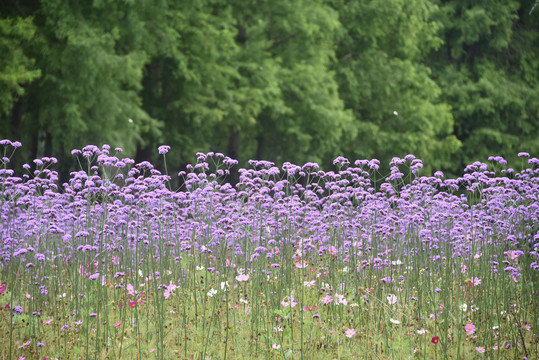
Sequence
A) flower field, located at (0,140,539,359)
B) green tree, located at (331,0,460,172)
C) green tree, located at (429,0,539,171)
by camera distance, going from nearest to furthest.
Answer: flower field, located at (0,140,539,359) → green tree, located at (331,0,460,172) → green tree, located at (429,0,539,171)

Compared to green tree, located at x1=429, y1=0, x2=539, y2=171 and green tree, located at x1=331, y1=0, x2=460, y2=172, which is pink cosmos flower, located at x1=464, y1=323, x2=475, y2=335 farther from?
green tree, located at x1=429, y1=0, x2=539, y2=171

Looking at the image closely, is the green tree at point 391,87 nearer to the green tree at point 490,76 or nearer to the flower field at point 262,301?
the green tree at point 490,76

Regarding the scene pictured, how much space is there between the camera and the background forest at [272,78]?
1614 centimetres

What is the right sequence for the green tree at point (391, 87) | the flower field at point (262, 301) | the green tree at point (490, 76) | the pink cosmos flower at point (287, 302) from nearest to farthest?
the flower field at point (262, 301) < the pink cosmos flower at point (287, 302) < the green tree at point (391, 87) < the green tree at point (490, 76)

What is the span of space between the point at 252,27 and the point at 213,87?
8.87 ft

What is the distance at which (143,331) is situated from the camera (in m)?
6.40

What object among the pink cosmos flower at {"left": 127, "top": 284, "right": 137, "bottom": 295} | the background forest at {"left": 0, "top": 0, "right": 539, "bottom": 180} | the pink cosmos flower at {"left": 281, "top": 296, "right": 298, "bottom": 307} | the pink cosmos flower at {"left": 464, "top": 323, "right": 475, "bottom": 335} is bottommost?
the pink cosmos flower at {"left": 464, "top": 323, "right": 475, "bottom": 335}

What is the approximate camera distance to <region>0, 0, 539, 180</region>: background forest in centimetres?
1614

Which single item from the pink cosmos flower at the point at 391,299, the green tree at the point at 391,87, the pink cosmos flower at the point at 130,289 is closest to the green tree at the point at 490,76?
the green tree at the point at 391,87

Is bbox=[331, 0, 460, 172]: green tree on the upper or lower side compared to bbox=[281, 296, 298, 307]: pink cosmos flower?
upper

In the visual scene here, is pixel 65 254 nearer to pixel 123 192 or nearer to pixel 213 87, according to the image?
pixel 123 192

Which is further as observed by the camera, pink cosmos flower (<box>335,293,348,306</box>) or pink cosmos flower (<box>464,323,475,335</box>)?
pink cosmos flower (<box>335,293,348,306</box>)

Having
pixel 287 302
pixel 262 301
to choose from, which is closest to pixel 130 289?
pixel 262 301

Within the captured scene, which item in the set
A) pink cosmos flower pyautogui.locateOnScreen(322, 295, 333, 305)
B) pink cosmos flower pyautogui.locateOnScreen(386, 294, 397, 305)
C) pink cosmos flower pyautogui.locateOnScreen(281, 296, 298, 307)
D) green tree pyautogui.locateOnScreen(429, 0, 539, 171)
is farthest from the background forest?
pink cosmos flower pyautogui.locateOnScreen(386, 294, 397, 305)
